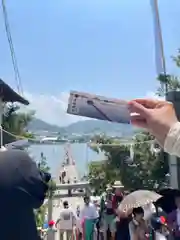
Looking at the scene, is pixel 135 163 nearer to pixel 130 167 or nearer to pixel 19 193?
pixel 130 167

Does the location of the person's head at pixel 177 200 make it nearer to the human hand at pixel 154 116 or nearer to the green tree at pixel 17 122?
the human hand at pixel 154 116

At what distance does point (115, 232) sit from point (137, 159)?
638cm

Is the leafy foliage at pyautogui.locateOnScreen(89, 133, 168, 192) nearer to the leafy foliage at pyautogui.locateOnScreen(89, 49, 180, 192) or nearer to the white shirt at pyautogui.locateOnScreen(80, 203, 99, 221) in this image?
the leafy foliage at pyautogui.locateOnScreen(89, 49, 180, 192)

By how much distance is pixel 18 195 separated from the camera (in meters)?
2.20

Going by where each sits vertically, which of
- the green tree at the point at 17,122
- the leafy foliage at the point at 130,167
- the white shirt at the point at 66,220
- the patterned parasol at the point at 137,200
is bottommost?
the white shirt at the point at 66,220

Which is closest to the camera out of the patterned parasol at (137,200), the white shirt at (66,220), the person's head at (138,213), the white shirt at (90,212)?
the person's head at (138,213)

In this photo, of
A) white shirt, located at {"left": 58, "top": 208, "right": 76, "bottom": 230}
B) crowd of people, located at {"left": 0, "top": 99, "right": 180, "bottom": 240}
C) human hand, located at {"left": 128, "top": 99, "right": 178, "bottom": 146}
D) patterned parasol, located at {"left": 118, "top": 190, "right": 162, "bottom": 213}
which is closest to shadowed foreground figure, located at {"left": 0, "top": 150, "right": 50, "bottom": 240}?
crowd of people, located at {"left": 0, "top": 99, "right": 180, "bottom": 240}

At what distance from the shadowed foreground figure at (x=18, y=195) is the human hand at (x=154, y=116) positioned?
113cm

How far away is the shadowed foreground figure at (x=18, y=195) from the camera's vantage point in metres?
2.18

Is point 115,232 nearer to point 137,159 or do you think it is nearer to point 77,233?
point 77,233

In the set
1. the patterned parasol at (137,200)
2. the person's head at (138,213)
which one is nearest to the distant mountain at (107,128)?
the patterned parasol at (137,200)

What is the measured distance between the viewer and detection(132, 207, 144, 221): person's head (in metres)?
6.42

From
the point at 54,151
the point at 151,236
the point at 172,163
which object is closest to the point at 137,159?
the point at 54,151

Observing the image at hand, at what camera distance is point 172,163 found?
854 centimetres
